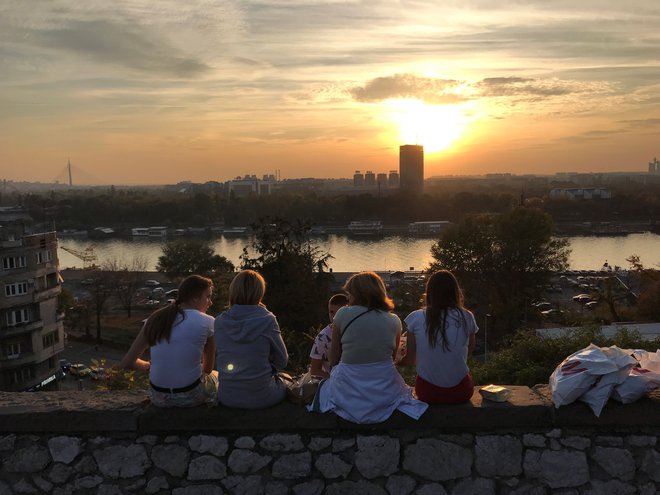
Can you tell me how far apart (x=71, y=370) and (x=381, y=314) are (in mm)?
Result: 15202

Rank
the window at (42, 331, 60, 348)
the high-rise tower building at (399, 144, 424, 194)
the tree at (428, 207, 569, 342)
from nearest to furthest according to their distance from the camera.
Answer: the window at (42, 331, 60, 348) < the tree at (428, 207, 569, 342) < the high-rise tower building at (399, 144, 424, 194)

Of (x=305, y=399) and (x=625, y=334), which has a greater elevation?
(x=305, y=399)

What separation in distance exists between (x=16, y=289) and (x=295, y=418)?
1391cm

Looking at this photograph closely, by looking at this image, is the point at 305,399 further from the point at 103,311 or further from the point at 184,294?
the point at 103,311

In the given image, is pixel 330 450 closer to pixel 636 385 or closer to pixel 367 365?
pixel 367 365

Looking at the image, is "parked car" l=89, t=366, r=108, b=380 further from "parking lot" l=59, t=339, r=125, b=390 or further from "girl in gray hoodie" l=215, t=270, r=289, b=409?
"parking lot" l=59, t=339, r=125, b=390

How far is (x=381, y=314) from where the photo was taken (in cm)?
250

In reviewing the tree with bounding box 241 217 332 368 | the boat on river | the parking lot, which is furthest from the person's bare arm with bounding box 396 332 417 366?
the boat on river

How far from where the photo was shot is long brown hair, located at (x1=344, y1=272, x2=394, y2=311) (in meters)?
2.50

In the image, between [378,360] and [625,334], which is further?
[625,334]

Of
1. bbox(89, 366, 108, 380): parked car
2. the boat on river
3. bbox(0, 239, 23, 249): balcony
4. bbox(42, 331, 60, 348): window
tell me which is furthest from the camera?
the boat on river

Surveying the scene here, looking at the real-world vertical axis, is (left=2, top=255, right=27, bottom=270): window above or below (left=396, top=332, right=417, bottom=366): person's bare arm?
below

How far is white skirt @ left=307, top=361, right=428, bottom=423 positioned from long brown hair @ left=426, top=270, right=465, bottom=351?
24 centimetres

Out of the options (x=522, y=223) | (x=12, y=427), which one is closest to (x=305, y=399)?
(x=12, y=427)
